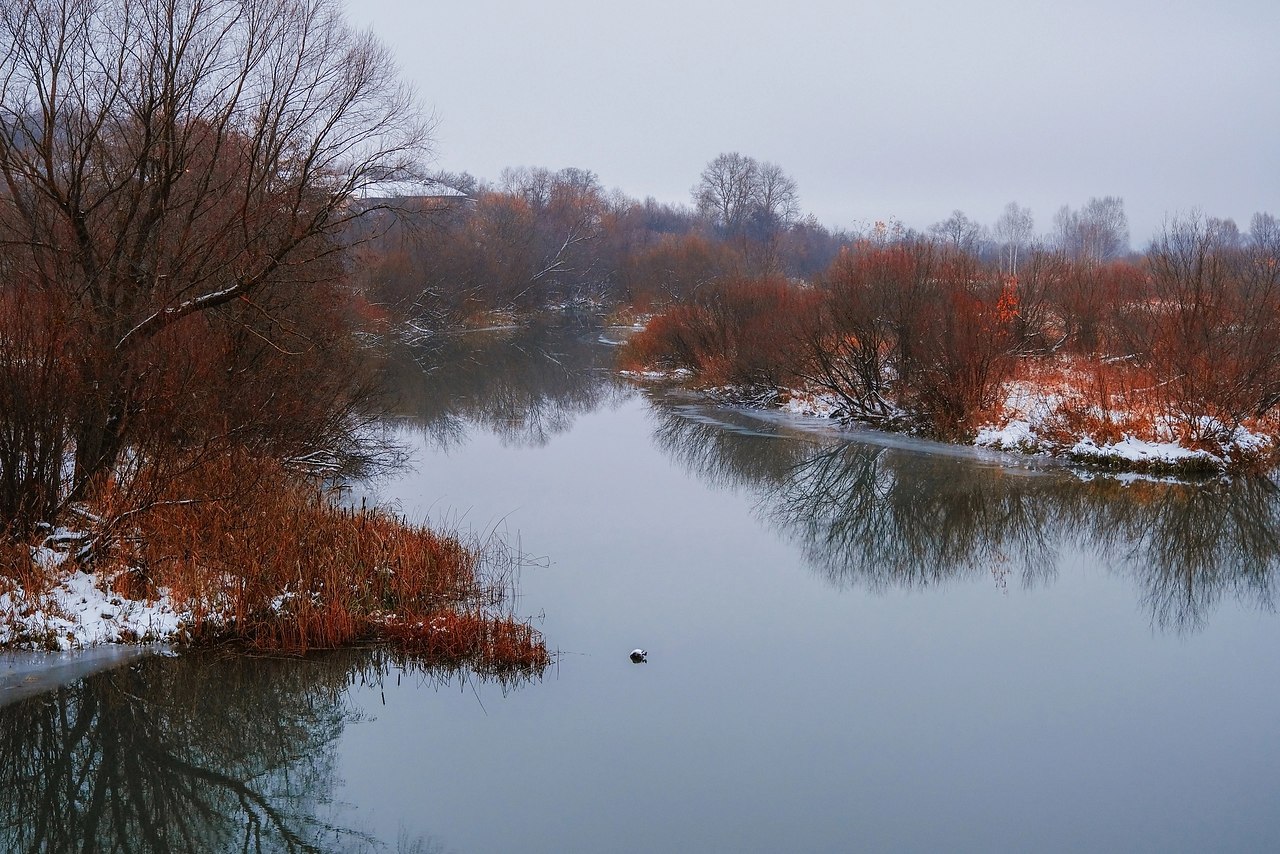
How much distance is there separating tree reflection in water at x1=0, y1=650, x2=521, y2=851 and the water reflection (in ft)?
34.8

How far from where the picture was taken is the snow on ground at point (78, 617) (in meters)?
7.45

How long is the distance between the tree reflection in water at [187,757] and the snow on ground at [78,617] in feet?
1.14

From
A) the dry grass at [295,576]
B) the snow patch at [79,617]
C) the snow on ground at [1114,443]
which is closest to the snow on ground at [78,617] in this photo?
the snow patch at [79,617]

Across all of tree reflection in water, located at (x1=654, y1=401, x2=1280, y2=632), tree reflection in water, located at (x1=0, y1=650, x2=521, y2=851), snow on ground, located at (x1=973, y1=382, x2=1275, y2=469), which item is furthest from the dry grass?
snow on ground, located at (x1=973, y1=382, x2=1275, y2=469)

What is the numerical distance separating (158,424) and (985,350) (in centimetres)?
1383

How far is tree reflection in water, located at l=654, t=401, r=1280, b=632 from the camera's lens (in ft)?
35.4

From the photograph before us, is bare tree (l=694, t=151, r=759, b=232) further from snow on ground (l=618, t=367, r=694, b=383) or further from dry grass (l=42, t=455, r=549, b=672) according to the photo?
dry grass (l=42, t=455, r=549, b=672)

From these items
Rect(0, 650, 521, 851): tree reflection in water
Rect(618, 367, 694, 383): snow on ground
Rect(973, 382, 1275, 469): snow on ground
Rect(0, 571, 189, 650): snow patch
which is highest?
Rect(618, 367, 694, 383): snow on ground

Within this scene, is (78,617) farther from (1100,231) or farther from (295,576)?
(1100,231)

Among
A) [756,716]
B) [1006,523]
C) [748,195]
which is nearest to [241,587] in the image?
[756,716]

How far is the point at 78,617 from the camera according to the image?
25.2ft

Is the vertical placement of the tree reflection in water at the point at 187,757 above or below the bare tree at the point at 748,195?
below

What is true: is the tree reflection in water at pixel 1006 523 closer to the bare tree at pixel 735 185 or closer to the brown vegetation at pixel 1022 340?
the brown vegetation at pixel 1022 340

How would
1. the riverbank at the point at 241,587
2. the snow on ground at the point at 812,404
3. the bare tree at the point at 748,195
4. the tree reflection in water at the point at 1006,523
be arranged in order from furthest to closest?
Answer: the bare tree at the point at 748,195, the snow on ground at the point at 812,404, the tree reflection in water at the point at 1006,523, the riverbank at the point at 241,587
